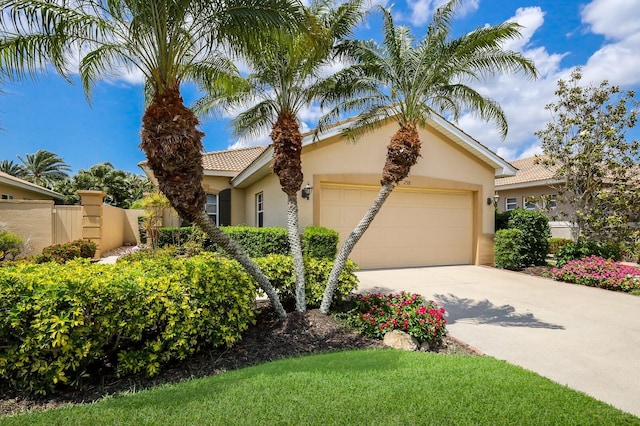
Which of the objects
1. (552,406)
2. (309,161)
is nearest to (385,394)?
(552,406)

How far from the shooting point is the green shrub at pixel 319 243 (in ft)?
29.9

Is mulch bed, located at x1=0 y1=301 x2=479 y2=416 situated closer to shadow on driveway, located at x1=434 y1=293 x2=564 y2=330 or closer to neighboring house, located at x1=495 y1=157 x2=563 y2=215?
shadow on driveway, located at x1=434 y1=293 x2=564 y2=330

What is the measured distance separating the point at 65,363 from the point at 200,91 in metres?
5.62

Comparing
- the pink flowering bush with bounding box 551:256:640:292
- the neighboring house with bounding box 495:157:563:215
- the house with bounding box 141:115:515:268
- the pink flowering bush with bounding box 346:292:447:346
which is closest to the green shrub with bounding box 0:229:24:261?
the house with bounding box 141:115:515:268

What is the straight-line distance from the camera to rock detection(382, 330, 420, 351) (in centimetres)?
480

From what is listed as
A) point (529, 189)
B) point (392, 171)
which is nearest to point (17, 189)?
point (392, 171)

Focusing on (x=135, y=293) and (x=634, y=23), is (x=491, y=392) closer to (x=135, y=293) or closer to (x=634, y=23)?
(x=135, y=293)

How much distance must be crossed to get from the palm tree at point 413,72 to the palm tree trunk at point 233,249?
3.29 ft

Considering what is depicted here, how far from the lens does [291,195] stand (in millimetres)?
5996

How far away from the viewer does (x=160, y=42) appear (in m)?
3.90

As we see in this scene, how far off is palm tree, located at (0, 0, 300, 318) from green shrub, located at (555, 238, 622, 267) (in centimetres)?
1185

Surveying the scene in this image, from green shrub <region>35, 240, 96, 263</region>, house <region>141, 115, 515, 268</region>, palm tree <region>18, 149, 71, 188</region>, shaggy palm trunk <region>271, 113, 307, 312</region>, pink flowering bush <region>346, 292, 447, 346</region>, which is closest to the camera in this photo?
pink flowering bush <region>346, 292, 447, 346</region>

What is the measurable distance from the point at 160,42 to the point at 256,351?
13.9 ft

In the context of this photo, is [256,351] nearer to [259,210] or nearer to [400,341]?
[400,341]
